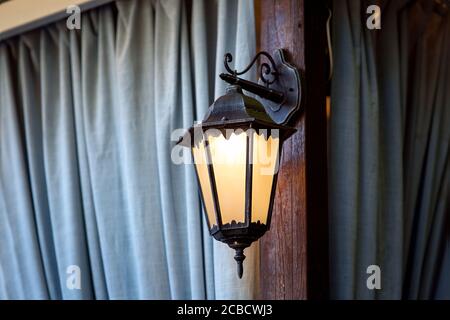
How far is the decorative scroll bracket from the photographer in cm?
236

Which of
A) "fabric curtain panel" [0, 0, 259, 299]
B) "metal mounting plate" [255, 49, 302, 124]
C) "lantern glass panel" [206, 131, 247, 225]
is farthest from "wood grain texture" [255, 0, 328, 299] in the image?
"lantern glass panel" [206, 131, 247, 225]

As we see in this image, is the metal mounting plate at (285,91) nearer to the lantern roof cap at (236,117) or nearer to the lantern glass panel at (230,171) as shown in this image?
the lantern roof cap at (236,117)

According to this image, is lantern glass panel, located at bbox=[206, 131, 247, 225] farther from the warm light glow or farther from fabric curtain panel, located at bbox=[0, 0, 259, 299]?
fabric curtain panel, located at bbox=[0, 0, 259, 299]

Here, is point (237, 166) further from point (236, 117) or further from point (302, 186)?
point (302, 186)

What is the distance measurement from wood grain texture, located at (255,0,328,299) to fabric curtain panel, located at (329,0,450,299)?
0.35ft

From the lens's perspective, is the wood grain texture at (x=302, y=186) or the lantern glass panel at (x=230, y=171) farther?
the wood grain texture at (x=302, y=186)

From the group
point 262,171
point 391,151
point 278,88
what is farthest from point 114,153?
point 391,151

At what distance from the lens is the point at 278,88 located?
2424 millimetres

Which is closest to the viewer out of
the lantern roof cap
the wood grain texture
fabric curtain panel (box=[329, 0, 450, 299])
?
the lantern roof cap

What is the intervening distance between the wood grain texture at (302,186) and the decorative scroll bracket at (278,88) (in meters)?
0.03

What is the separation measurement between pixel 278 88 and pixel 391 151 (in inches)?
19.9

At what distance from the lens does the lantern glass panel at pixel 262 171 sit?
2.12 meters

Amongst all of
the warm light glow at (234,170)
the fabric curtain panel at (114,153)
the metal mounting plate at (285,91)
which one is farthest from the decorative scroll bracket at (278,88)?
the warm light glow at (234,170)
